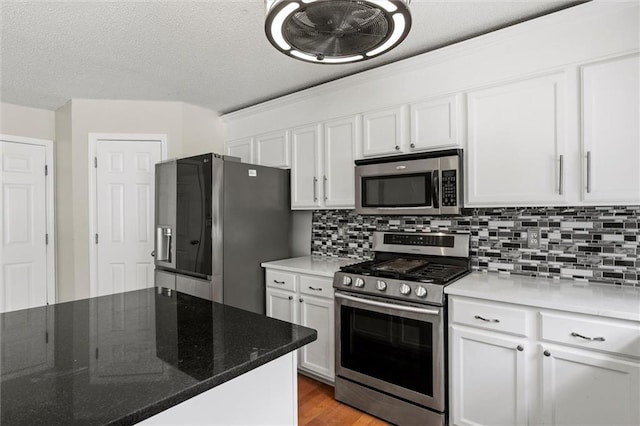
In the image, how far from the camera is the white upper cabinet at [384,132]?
8.20ft

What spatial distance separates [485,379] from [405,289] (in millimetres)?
603


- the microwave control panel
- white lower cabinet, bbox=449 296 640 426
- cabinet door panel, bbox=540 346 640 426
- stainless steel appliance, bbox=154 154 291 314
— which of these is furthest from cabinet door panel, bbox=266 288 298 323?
cabinet door panel, bbox=540 346 640 426

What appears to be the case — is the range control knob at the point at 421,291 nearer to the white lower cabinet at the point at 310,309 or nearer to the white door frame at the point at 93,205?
the white lower cabinet at the point at 310,309

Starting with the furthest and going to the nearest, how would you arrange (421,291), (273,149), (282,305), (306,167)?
1. (273,149)
2. (306,167)
3. (282,305)
4. (421,291)

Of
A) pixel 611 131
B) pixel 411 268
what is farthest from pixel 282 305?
pixel 611 131

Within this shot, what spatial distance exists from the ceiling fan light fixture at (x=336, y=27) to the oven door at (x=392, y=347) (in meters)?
1.45

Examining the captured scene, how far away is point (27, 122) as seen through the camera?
3609 mm

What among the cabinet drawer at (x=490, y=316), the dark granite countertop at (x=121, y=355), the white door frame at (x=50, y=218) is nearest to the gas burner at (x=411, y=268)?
the cabinet drawer at (x=490, y=316)

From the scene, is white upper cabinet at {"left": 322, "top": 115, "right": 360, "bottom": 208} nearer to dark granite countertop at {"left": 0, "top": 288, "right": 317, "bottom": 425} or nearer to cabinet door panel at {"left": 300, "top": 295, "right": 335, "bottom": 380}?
cabinet door panel at {"left": 300, "top": 295, "right": 335, "bottom": 380}

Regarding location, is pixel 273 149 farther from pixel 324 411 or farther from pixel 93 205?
pixel 324 411

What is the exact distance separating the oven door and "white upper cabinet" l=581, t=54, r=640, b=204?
1055 mm

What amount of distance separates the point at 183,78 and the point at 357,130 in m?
1.49

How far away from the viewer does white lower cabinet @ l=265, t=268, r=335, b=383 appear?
2512mm

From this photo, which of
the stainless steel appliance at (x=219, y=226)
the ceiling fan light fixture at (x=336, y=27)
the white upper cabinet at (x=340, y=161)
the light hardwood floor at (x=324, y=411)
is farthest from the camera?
the white upper cabinet at (x=340, y=161)
